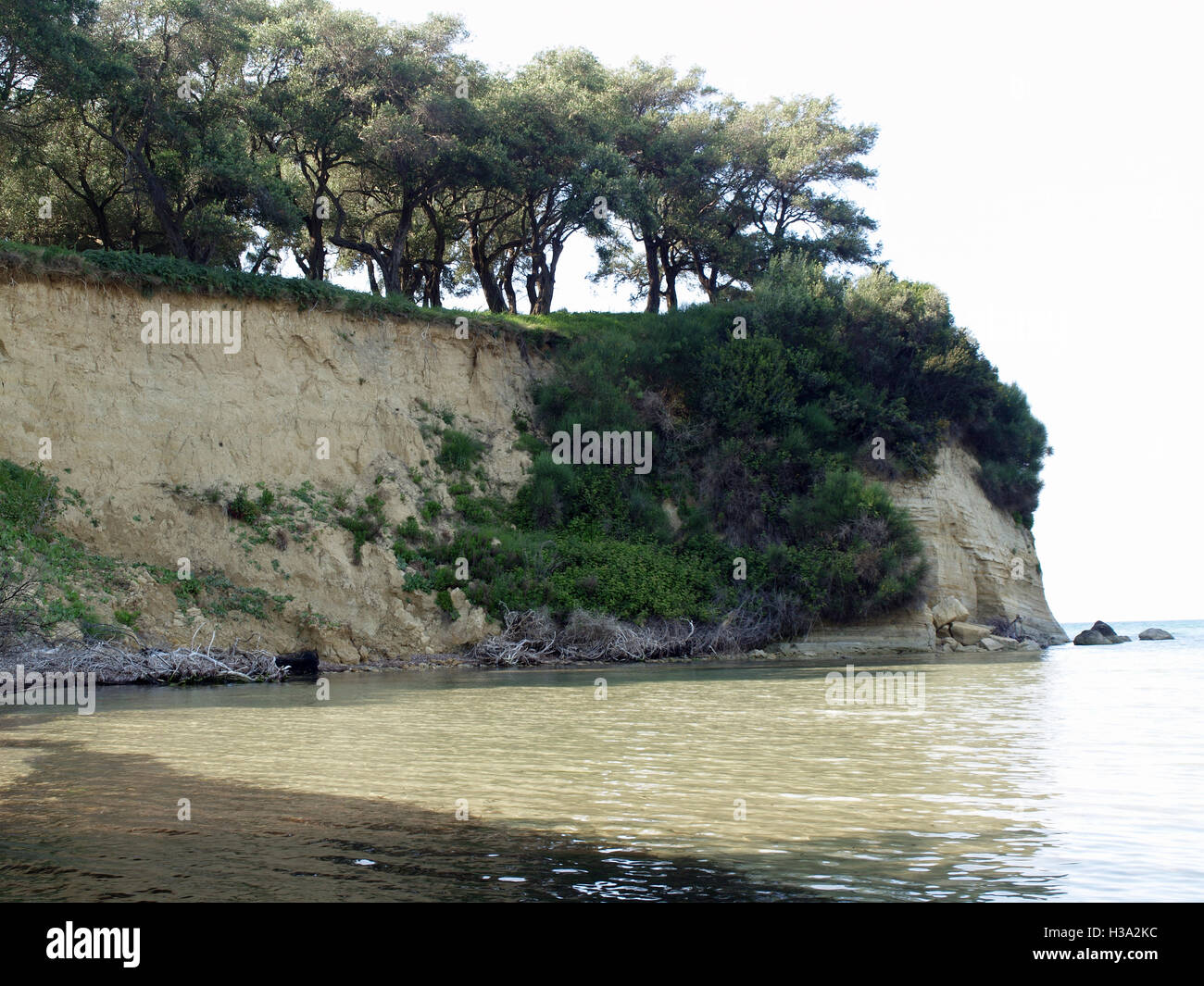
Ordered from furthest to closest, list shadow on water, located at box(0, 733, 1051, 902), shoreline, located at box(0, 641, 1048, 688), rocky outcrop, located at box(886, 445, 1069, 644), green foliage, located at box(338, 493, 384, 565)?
rocky outcrop, located at box(886, 445, 1069, 644), green foliage, located at box(338, 493, 384, 565), shoreline, located at box(0, 641, 1048, 688), shadow on water, located at box(0, 733, 1051, 902)

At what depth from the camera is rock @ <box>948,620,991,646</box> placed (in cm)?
2734

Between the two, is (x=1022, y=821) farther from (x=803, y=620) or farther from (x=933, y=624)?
(x=933, y=624)

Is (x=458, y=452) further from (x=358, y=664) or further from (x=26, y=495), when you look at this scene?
(x=26, y=495)

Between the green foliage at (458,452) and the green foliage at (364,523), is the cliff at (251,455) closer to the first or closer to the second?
the green foliage at (364,523)

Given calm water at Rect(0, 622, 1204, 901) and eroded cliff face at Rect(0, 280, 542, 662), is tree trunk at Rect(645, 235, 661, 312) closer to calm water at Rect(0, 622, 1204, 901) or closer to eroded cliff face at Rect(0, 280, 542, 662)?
eroded cliff face at Rect(0, 280, 542, 662)

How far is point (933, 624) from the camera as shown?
88.9ft

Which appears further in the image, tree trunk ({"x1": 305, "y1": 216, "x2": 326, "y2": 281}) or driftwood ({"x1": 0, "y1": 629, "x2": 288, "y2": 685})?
tree trunk ({"x1": 305, "y1": 216, "x2": 326, "y2": 281})

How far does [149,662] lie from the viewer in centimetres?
1700

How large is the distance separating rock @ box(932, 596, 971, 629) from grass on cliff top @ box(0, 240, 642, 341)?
44.0 ft

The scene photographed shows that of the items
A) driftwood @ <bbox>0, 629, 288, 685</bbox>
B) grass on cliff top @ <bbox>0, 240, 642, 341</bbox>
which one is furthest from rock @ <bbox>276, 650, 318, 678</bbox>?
grass on cliff top @ <bbox>0, 240, 642, 341</bbox>

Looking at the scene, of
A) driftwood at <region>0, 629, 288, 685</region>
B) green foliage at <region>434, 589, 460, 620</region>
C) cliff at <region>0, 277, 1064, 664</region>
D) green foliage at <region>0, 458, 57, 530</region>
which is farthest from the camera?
green foliage at <region>434, 589, 460, 620</region>

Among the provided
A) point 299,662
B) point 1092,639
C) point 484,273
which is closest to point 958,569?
point 1092,639

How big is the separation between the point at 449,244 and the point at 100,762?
106 ft
